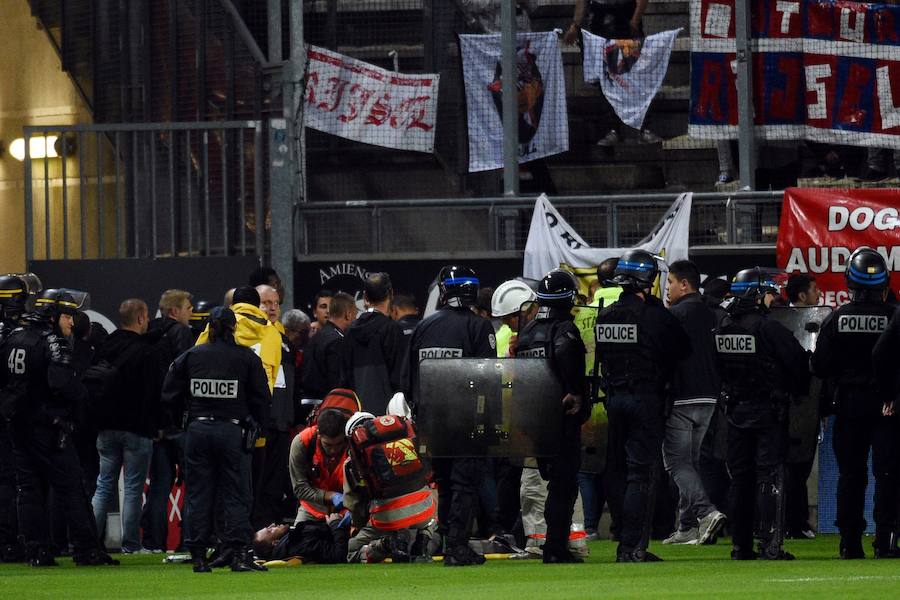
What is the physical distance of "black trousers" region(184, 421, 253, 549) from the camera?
1151cm

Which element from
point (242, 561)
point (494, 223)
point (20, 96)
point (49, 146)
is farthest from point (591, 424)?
point (20, 96)

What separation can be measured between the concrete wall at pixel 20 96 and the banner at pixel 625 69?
17.8ft

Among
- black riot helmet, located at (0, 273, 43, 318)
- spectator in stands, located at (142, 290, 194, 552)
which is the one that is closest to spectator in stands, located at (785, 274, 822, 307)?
spectator in stands, located at (142, 290, 194, 552)

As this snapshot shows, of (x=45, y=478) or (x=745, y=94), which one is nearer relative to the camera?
(x=45, y=478)

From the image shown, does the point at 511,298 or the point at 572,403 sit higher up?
the point at 511,298

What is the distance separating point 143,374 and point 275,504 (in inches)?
55.9

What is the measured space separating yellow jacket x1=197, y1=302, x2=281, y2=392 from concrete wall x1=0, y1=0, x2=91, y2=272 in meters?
6.59

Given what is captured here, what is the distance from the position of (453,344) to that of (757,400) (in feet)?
6.44

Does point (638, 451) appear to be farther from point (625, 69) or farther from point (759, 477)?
point (625, 69)

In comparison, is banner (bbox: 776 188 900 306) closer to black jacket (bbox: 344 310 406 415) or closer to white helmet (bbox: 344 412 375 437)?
black jacket (bbox: 344 310 406 415)

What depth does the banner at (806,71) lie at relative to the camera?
18078 millimetres

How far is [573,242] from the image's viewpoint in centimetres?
1714

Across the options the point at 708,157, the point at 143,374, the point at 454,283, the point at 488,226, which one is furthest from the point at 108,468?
the point at 708,157

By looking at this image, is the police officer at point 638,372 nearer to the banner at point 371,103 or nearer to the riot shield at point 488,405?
the riot shield at point 488,405
